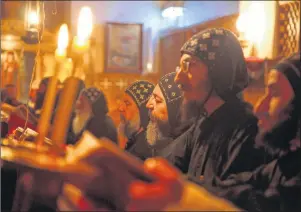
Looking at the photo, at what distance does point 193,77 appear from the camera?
7.43 ft

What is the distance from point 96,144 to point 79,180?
75 mm

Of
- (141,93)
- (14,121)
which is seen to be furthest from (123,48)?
(14,121)

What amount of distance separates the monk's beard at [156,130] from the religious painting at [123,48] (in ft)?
Answer: 30.4

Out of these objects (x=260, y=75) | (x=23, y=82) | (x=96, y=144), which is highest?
(x=96, y=144)

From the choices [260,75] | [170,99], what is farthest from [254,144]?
[260,75]

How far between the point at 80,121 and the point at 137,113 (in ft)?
5.47

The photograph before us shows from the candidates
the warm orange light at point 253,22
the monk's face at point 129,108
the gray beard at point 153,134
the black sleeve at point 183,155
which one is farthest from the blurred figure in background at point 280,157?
the warm orange light at point 253,22

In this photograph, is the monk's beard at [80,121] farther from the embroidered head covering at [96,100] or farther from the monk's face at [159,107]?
the monk's face at [159,107]

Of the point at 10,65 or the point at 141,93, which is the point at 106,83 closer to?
the point at 10,65

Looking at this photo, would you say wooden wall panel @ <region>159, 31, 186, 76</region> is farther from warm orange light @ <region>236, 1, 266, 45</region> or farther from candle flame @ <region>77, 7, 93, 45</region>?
candle flame @ <region>77, 7, 93, 45</region>

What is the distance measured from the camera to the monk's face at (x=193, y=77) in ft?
7.47

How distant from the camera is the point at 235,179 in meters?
1.99

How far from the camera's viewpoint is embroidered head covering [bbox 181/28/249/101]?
2272 millimetres

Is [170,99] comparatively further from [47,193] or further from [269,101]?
[47,193]
